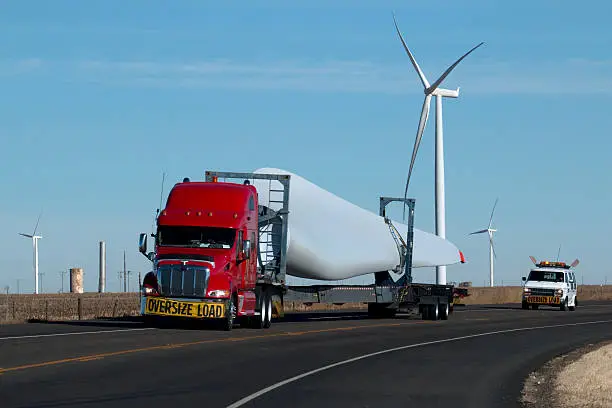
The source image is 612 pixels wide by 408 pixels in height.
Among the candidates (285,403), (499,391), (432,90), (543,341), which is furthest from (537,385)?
(432,90)

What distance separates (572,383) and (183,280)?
1446cm

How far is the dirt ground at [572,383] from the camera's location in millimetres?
18672

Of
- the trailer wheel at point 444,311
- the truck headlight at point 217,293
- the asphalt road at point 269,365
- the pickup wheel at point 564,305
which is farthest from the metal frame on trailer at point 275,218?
the pickup wheel at point 564,305

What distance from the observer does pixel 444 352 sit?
29125mm

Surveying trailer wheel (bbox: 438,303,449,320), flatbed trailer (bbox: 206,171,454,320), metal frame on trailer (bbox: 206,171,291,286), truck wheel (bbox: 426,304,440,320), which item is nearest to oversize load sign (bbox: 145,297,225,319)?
flatbed trailer (bbox: 206,171,454,320)

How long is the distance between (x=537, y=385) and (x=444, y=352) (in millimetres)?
7524

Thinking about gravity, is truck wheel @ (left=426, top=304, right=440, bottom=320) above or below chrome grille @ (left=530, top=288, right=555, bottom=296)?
below

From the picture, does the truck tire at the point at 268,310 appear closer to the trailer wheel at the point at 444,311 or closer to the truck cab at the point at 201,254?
the truck cab at the point at 201,254

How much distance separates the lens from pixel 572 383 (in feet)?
71.2

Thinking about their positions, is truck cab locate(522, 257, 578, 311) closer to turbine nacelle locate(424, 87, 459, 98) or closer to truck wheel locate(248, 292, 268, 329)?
turbine nacelle locate(424, 87, 459, 98)

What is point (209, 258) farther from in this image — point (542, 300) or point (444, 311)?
point (542, 300)

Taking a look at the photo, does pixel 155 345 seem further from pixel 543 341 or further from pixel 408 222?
pixel 408 222

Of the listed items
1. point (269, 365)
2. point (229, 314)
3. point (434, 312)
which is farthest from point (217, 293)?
point (434, 312)

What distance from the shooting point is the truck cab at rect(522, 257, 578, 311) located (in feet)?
207
